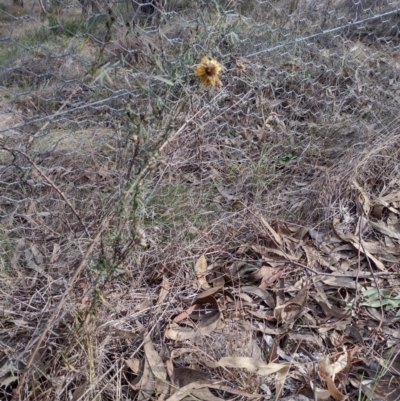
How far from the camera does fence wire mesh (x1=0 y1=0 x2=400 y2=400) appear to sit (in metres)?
1.20

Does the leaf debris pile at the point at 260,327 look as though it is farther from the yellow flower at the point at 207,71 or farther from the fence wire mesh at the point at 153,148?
the yellow flower at the point at 207,71

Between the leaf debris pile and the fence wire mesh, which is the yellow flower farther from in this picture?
the leaf debris pile

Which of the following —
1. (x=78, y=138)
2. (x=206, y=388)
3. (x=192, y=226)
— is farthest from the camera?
(x=78, y=138)

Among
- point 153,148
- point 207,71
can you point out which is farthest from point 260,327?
point 207,71

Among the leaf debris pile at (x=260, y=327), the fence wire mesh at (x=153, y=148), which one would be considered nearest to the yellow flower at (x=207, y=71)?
the fence wire mesh at (x=153, y=148)

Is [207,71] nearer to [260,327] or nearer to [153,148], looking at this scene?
[153,148]

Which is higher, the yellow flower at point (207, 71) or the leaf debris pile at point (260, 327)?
the yellow flower at point (207, 71)

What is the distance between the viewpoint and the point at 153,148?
3.73 feet

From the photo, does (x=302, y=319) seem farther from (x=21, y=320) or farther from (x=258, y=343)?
(x=21, y=320)

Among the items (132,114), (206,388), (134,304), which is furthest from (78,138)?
(206,388)

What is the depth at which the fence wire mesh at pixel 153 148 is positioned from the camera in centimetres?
120

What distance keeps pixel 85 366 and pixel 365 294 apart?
798 mm

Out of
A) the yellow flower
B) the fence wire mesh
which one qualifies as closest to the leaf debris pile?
the fence wire mesh

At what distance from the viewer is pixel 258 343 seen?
1.35 metres
